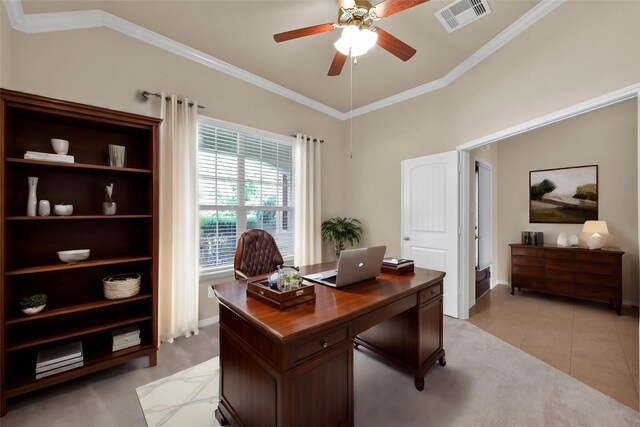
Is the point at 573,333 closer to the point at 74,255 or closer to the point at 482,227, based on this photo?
the point at 482,227

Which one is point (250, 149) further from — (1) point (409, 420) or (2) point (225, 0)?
(1) point (409, 420)

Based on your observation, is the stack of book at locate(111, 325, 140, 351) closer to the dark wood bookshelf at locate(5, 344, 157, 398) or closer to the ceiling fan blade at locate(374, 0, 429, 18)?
the dark wood bookshelf at locate(5, 344, 157, 398)

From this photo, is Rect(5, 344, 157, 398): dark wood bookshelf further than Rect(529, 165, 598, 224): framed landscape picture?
No

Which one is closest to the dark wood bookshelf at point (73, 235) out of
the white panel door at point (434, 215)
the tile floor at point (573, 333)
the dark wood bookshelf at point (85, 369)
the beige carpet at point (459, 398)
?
the dark wood bookshelf at point (85, 369)

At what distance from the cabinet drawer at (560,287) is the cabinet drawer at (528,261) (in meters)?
0.27

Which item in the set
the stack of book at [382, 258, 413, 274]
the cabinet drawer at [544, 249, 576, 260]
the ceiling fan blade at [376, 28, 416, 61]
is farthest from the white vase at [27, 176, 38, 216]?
the cabinet drawer at [544, 249, 576, 260]

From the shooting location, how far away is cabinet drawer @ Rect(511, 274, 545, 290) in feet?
13.6

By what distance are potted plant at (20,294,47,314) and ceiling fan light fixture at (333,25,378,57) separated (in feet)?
9.25

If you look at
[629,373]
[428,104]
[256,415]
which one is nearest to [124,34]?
[256,415]

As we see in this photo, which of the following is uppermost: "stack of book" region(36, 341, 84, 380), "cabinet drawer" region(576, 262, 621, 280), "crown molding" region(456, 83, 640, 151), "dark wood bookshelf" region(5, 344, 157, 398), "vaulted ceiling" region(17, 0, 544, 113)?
"vaulted ceiling" region(17, 0, 544, 113)

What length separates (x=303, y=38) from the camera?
8.71ft

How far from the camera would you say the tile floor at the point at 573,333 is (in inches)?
85.5

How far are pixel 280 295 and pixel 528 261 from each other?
14.8 feet

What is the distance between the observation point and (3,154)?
1.67 metres
